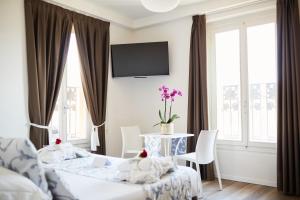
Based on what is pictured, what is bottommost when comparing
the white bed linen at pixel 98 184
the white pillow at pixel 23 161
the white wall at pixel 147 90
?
the white bed linen at pixel 98 184

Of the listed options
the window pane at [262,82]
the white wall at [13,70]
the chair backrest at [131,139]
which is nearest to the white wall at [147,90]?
the chair backrest at [131,139]

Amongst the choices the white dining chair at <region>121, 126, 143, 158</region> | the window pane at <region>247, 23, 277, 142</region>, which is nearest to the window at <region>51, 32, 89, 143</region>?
the white dining chair at <region>121, 126, 143, 158</region>

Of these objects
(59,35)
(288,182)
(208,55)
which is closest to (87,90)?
(59,35)

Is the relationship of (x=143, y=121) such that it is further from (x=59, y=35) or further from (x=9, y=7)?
(x=9, y=7)

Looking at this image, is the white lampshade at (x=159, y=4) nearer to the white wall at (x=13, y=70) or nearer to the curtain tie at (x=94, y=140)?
the white wall at (x=13, y=70)

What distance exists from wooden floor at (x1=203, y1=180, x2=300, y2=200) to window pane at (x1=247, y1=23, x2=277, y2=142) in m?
0.66

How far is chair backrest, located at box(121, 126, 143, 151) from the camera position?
4.38 m

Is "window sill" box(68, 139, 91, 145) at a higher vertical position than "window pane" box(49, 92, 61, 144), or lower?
lower

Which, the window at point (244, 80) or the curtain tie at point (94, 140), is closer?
the window at point (244, 80)

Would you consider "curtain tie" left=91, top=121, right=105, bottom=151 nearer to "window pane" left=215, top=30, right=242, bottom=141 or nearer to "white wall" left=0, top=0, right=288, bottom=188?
"white wall" left=0, top=0, right=288, bottom=188

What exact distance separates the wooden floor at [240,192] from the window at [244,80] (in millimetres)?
611

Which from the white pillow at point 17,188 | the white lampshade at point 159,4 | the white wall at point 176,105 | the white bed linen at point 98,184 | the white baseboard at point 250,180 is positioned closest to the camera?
the white pillow at point 17,188

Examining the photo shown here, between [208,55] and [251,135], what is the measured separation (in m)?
1.38

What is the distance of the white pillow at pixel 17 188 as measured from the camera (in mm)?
1202
